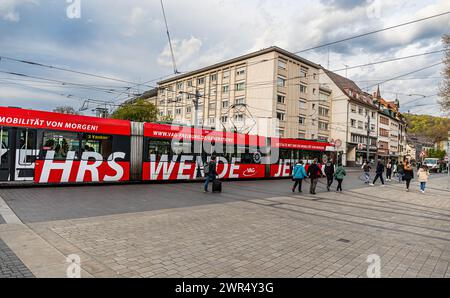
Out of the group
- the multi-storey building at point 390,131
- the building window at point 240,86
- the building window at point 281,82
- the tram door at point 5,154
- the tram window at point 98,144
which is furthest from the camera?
the multi-storey building at point 390,131

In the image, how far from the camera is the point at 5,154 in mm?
11680

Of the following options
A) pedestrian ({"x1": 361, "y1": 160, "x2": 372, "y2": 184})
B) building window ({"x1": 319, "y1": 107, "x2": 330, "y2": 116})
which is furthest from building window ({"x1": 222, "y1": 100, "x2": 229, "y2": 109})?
pedestrian ({"x1": 361, "y1": 160, "x2": 372, "y2": 184})

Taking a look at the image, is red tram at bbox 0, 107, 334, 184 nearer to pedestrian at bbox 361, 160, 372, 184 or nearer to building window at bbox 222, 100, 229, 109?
pedestrian at bbox 361, 160, 372, 184

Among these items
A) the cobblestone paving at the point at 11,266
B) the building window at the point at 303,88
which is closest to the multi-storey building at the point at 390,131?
the building window at the point at 303,88

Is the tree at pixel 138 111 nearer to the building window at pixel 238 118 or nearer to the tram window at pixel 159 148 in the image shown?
the building window at pixel 238 118

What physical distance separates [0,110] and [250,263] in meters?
11.9

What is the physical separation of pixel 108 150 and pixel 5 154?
3.96 meters

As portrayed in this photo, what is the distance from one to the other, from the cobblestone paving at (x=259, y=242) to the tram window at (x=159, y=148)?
7.23 meters

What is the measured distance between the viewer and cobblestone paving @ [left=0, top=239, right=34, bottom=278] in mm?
3891

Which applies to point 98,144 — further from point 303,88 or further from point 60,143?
point 303,88

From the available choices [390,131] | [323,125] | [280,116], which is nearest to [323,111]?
[323,125]

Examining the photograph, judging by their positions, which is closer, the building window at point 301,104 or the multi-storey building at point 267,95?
the multi-storey building at point 267,95

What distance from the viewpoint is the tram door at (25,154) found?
39.1ft

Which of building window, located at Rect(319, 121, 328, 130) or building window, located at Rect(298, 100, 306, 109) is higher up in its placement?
building window, located at Rect(298, 100, 306, 109)
